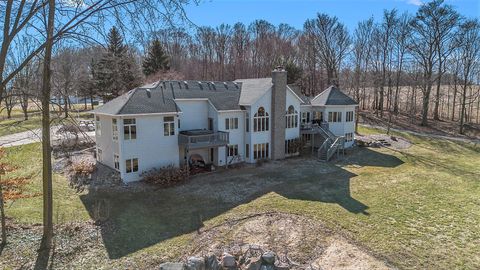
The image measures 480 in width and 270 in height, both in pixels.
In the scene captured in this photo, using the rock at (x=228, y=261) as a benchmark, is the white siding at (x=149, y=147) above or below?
above

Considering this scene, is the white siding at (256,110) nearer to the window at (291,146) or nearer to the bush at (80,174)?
the window at (291,146)

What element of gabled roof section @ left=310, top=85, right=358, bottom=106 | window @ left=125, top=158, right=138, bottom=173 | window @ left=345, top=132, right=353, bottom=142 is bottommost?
window @ left=125, top=158, right=138, bottom=173

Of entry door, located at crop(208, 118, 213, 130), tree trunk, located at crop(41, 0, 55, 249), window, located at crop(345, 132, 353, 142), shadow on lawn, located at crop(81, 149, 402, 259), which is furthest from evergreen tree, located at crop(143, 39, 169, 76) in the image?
tree trunk, located at crop(41, 0, 55, 249)

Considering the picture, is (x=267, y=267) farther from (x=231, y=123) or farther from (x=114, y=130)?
(x=231, y=123)

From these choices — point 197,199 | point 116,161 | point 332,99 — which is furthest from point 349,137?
point 116,161

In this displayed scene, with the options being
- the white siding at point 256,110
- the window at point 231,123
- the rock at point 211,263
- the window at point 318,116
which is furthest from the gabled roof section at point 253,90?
the rock at point 211,263

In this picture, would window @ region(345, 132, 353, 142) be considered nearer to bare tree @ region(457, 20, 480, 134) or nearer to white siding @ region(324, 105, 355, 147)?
white siding @ region(324, 105, 355, 147)

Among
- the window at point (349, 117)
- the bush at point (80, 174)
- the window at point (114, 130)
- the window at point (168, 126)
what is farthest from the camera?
the window at point (349, 117)
